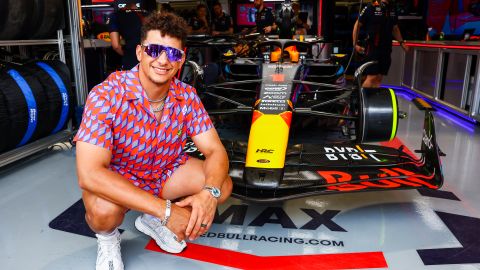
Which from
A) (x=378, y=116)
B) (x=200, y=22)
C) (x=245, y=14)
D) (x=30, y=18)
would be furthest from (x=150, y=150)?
(x=245, y=14)

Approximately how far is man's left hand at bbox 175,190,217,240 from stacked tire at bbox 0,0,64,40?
7.65 ft

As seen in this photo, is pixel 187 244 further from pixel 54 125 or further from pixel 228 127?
pixel 228 127

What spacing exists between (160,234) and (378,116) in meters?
1.67

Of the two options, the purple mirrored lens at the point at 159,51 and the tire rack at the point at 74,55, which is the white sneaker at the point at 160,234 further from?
the tire rack at the point at 74,55

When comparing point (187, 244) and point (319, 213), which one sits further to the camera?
point (319, 213)

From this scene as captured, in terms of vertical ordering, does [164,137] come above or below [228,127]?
above

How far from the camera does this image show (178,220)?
1.50 m

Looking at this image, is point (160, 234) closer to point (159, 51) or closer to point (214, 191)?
point (214, 191)

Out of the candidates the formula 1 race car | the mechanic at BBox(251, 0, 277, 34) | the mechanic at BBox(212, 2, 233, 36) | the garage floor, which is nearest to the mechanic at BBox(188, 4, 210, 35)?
the mechanic at BBox(212, 2, 233, 36)

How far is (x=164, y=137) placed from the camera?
179 centimetres

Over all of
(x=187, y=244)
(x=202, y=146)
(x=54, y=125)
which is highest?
(x=202, y=146)

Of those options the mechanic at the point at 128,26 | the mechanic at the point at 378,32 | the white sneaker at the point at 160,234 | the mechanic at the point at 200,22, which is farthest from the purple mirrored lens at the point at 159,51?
the mechanic at the point at 200,22

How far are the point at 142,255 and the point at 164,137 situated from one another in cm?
64

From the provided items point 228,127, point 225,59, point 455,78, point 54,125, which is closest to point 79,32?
point 54,125
